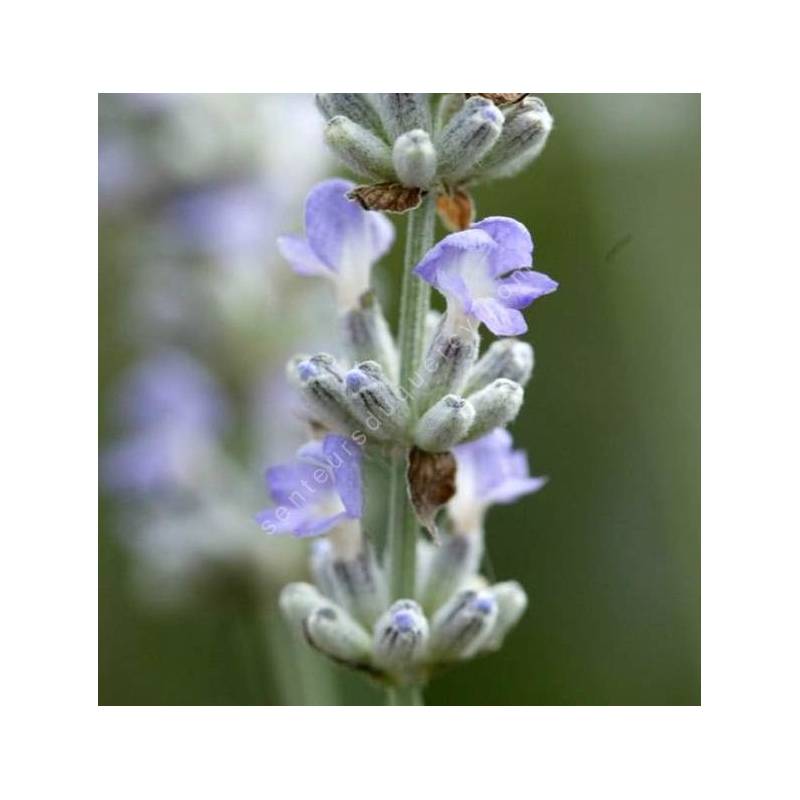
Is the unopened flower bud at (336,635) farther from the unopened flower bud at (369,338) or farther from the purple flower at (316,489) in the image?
the unopened flower bud at (369,338)

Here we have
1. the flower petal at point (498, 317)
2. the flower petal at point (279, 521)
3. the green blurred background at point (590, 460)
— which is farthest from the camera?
the green blurred background at point (590, 460)

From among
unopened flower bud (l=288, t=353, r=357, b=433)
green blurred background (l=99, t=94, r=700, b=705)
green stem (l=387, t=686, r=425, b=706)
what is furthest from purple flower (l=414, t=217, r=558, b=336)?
green blurred background (l=99, t=94, r=700, b=705)

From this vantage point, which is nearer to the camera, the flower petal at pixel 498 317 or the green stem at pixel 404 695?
the flower petal at pixel 498 317

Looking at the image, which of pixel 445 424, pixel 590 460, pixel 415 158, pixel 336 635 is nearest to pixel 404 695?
pixel 336 635

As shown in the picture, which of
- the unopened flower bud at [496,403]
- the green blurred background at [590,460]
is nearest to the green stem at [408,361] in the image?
the unopened flower bud at [496,403]
